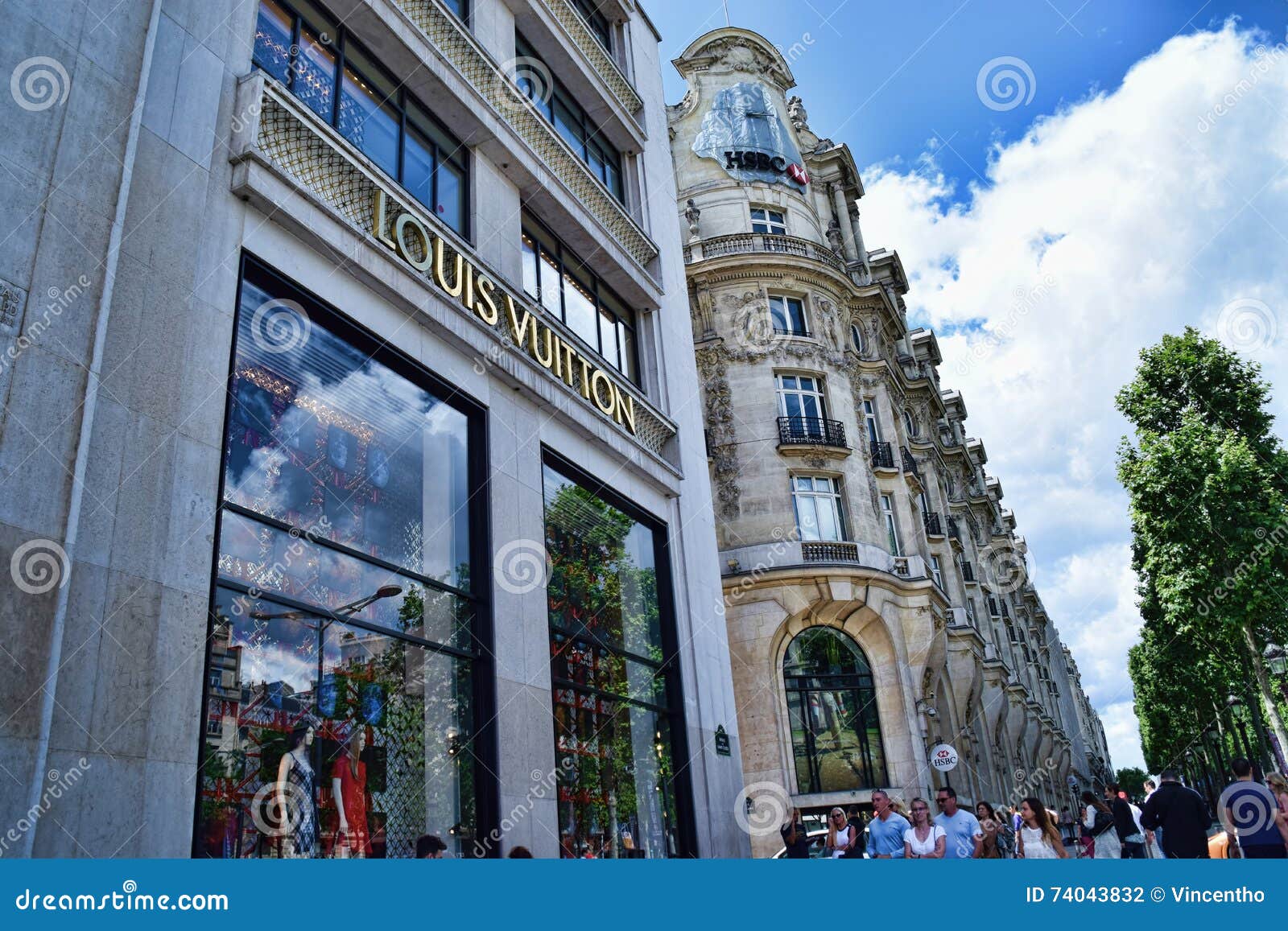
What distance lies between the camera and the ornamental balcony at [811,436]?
105ft

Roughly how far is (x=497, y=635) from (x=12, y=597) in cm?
611

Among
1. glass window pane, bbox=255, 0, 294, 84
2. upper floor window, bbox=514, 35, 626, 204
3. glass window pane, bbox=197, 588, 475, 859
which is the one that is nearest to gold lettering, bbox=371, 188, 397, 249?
glass window pane, bbox=255, 0, 294, 84

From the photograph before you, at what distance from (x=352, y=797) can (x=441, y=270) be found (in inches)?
266

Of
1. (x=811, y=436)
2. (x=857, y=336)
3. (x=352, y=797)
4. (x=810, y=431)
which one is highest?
(x=857, y=336)

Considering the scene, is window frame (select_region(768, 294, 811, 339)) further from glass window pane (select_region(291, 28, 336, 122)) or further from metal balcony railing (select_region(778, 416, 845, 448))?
glass window pane (select_region(291, 28, 336, 122))

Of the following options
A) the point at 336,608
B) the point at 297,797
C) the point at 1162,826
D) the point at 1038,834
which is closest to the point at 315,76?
the point at 336,608

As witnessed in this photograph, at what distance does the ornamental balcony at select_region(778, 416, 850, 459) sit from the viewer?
32.2 meters

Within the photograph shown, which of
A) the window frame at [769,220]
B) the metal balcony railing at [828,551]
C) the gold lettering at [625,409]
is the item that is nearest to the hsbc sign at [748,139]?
the window frame at [769,220]

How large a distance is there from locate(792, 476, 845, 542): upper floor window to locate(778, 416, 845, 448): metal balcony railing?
1.30 m

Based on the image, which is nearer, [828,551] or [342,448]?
[342,448]

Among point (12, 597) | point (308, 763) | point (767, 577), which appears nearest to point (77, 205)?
point (12, 597)

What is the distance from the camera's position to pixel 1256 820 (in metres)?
10.0

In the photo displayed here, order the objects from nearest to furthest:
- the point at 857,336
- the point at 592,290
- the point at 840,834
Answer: the point at 840,834, the point at 592,290, the point at 857,336

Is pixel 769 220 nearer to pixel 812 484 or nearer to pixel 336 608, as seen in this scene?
pixel 812 484
